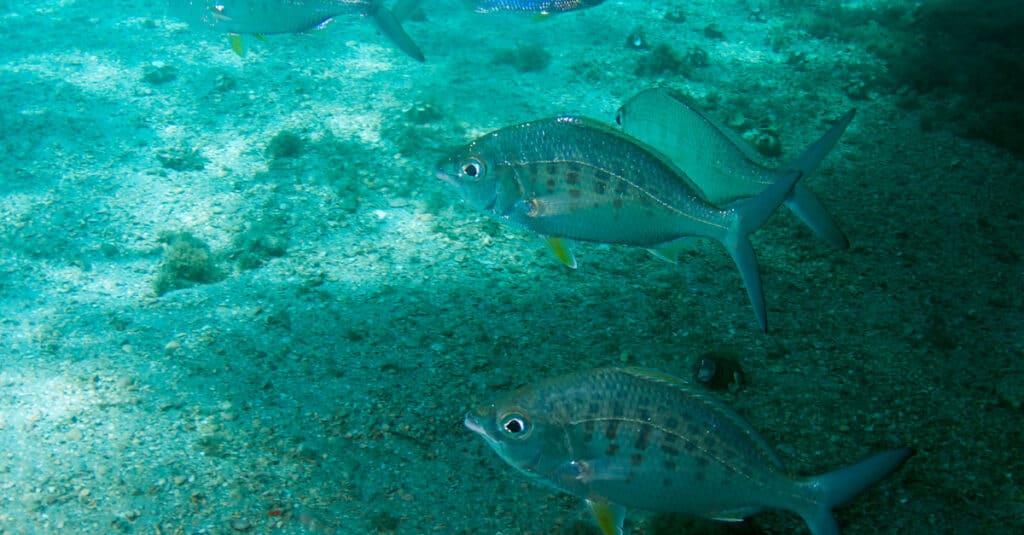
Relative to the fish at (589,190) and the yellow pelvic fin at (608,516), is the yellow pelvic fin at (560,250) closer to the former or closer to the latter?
the fish at (589,190)

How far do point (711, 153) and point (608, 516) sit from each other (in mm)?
2293

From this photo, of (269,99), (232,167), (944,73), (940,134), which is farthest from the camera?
(269,99)

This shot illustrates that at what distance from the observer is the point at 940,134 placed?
652 centimetres

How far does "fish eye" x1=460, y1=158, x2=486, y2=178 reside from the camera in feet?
9.86

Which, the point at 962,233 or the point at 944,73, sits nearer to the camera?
the point at 962,233

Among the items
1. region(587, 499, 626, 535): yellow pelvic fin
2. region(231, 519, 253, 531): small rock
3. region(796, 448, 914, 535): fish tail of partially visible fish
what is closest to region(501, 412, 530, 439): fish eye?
region(587, 499, 626, 535): yellow pelvic fin

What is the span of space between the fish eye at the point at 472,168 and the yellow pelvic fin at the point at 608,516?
1.70 metres

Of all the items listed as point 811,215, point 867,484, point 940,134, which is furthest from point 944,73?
point 867,484

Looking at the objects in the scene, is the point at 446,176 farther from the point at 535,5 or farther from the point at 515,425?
the point at 535,5

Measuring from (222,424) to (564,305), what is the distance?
2429 mm

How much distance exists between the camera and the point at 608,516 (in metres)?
2.22

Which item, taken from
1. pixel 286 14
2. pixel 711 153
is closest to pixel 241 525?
pixel 711 153

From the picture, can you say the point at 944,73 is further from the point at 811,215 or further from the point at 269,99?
the point at 269,99

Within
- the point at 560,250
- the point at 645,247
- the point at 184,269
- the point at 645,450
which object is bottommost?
the point at 184,269
